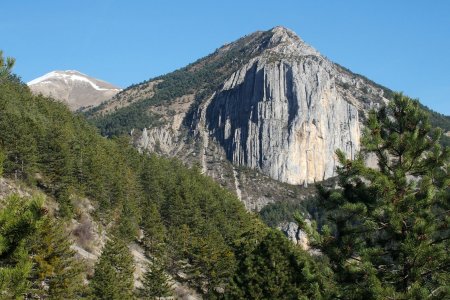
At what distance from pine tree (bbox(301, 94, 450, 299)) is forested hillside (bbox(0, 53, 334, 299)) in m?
1.13

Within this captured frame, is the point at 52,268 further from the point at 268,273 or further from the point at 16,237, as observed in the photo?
the point at 16,237

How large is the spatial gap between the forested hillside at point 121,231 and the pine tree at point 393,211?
113 centimetres

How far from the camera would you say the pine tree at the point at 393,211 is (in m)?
13.5

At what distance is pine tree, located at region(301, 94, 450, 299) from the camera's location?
1345 centimetres

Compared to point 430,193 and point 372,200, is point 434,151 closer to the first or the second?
point 430,193

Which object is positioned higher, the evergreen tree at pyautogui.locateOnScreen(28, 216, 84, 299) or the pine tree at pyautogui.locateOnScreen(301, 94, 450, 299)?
the pine tree at pyautogui.locateOnScreen(301, 94, 450, 299)

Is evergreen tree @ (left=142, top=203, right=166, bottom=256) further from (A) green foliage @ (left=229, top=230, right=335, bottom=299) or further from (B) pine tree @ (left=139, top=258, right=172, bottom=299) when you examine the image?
(A) green foliage @ (left=229, top=230, right=335, bottom=299)

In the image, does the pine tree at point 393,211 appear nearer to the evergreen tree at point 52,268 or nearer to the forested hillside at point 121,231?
the forested hillside at point 121,231

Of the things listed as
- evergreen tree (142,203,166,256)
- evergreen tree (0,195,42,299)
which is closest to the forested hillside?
evergreen tree (0,195,42,299)

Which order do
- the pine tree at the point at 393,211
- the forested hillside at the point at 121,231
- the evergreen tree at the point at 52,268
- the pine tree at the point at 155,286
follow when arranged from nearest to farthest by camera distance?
1. the pine tree at the point at 393,211
2. the forested hillside at the point at 121,231
3. the evergreen tree at the point at 52,268
4. the pine tree at the point at 155,286

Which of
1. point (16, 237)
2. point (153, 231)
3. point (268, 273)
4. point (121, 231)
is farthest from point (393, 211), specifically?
point (153, 231)

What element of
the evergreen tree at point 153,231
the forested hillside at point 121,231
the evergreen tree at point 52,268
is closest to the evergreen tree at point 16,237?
the forested hillside at point 121,231

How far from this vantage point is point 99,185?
63594 mm

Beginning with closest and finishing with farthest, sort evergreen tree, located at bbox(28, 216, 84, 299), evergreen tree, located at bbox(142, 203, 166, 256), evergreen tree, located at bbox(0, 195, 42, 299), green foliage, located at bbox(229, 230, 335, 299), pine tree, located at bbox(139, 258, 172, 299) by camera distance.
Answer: evergreen tree, located at bbox(0, 195, 42, 299) → evergreen tree, located at bbox(28, 216, 84, 299) → green foliage, located at bbox(229, 230, 335, 299) → pine tree, located at bbox(139, 258, 172, 299) → evergreen tree, located at bbox(142, 203, 166, 256)
